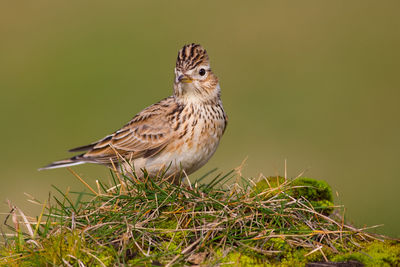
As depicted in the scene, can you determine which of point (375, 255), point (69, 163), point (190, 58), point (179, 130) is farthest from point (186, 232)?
point (69, 163)

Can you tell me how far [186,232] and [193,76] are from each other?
340 centimetres

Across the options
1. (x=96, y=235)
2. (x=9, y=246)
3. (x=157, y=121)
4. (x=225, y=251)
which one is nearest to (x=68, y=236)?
(x=96, y=235)

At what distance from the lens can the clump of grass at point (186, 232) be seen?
4.22 meters

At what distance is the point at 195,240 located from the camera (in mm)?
4426

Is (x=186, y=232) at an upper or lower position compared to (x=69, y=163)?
lower

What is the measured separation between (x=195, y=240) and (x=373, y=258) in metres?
1.35

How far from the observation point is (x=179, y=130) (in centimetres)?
725

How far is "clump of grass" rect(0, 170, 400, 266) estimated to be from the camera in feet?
13.9

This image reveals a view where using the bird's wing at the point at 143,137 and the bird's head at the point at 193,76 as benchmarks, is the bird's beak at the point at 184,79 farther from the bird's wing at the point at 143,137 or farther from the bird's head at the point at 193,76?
the bird's wing at the point at 143,137

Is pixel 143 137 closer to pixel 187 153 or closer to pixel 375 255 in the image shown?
pixel 187 153

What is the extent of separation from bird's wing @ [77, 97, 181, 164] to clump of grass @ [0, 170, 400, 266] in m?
2.04

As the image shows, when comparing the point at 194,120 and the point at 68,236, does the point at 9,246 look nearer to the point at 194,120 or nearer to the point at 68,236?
the point at 68,236

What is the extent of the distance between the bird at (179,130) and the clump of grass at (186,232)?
175 cm

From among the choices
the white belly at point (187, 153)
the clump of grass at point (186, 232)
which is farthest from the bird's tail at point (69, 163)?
the clump of grass at point (186, 232)
